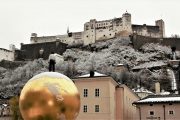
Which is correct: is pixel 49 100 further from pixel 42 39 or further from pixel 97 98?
pixel 42 39

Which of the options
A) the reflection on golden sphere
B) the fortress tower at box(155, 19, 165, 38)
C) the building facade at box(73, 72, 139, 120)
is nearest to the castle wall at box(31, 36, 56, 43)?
the fortress tower at box(155, 19, 165, 38)

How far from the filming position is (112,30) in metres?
119

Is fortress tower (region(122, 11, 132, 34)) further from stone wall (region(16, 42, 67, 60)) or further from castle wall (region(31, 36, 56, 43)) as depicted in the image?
castle wall (region(31, 36, 56, 43))

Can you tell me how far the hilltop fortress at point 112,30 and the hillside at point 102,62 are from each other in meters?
2.50

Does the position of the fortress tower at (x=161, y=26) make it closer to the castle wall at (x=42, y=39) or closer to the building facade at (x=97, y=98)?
the castle wall at (x=42, y=39)

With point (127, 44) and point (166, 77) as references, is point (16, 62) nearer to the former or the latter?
point (127, 44)

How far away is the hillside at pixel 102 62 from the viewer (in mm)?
99688

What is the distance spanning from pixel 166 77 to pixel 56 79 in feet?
308

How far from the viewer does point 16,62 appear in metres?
119

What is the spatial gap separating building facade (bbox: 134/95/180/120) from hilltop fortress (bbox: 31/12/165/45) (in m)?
77.5

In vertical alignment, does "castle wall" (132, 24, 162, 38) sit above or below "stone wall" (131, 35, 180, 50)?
above

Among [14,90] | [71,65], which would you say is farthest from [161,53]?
[14,90]

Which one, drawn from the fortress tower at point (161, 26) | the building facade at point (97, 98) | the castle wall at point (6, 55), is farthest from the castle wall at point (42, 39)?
→ the building facade at point (97, 98)

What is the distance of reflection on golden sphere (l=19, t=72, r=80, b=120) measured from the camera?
207 inches
